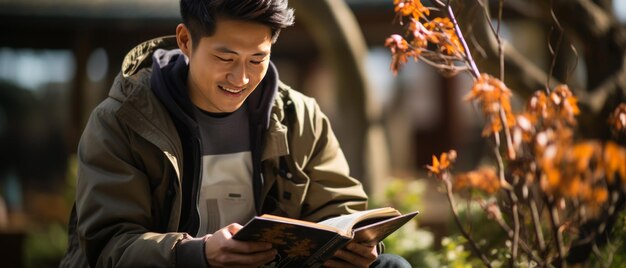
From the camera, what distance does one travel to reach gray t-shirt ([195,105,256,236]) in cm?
321

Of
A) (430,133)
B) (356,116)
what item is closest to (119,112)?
(356,116)

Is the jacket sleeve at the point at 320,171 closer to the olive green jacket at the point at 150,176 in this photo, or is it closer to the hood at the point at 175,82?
the olive green jacket at the point at 150,176

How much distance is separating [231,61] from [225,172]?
451mm

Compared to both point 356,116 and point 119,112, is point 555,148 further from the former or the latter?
point 356,116

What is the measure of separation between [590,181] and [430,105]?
13239mm

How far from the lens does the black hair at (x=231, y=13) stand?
116 inches

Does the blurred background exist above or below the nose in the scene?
below

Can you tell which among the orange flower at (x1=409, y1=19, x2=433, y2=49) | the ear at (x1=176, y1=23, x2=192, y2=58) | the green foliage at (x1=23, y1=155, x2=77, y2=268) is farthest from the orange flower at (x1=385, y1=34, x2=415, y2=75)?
the green foliage at (x1=23, y1=155, x2=77, y2=268)

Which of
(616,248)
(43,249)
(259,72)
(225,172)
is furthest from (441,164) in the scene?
(43,249)

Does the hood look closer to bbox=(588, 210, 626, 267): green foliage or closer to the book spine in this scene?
the book spine

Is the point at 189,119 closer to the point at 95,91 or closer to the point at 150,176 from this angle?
the point at 150,176

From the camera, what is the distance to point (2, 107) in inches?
567

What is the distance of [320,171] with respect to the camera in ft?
10.9

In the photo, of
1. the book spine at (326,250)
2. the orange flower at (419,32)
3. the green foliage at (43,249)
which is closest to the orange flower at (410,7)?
the orange flower at (419,32)
